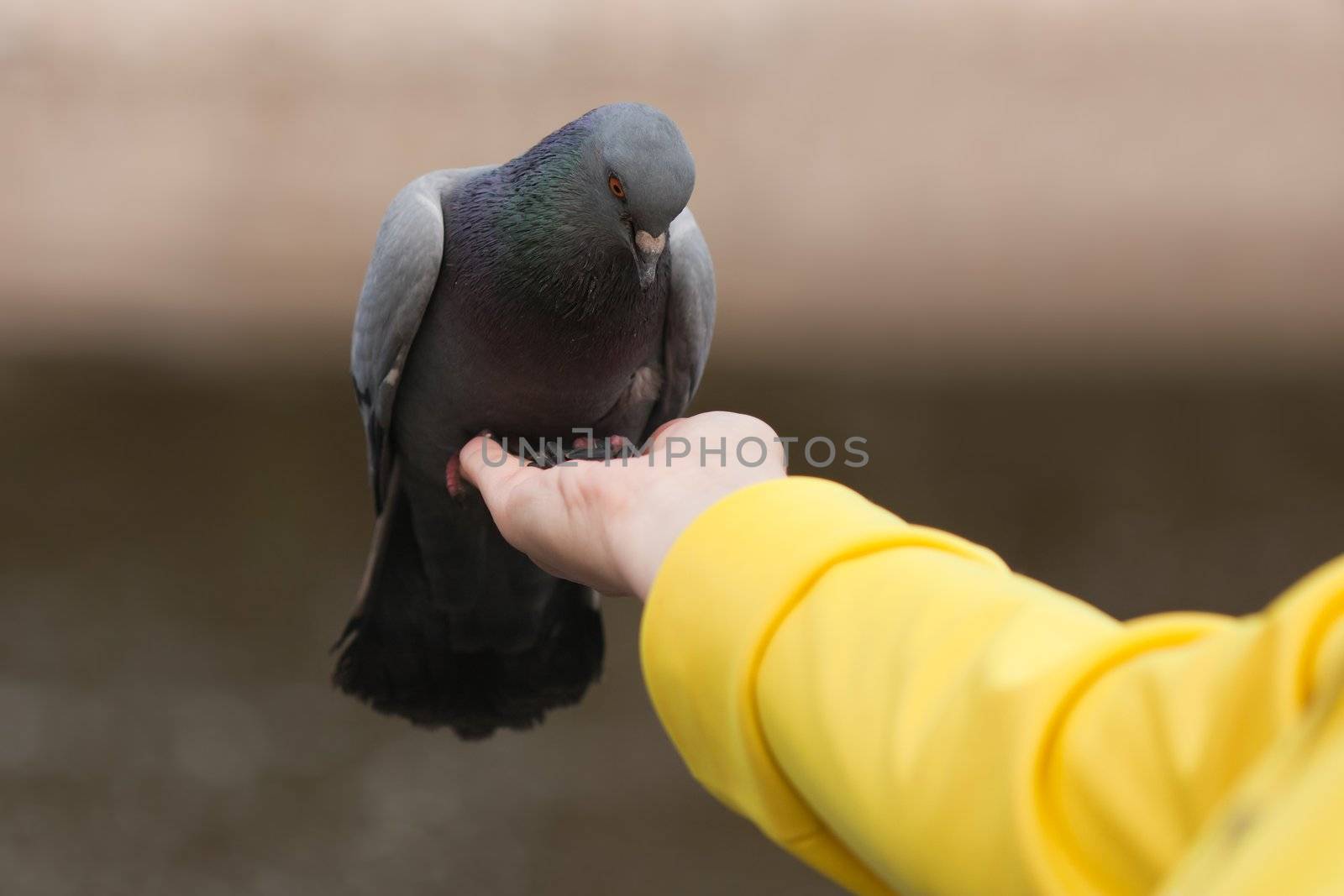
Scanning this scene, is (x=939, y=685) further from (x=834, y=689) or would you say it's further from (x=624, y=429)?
(x=624, y=429)

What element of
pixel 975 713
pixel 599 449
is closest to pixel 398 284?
pixel 599 449

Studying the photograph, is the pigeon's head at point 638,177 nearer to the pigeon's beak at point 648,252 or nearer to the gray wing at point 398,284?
the pigeon's beak at point 648,252

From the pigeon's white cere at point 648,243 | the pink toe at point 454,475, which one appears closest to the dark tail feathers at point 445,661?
the pink toe at point 454,475

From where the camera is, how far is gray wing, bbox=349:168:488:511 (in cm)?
134

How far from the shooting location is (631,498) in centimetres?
77

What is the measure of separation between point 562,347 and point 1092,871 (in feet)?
3.34

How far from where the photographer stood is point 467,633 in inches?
68.9

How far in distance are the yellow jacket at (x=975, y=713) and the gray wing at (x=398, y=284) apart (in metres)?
0.91

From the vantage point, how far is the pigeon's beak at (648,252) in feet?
3.84

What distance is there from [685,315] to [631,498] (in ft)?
2.26

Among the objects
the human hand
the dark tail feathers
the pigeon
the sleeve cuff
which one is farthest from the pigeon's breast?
the sleeve cuff

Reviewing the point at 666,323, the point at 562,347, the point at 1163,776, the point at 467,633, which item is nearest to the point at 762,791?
the point at 1163,776

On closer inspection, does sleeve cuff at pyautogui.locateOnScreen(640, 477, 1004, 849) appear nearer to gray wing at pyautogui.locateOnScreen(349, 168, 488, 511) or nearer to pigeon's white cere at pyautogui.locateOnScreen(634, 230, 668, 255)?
pigeon's white cere at pyautogui.locateOnScreen(634, 230, 668, 255)

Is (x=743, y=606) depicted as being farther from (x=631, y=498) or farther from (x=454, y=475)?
(x=454, y=475)
